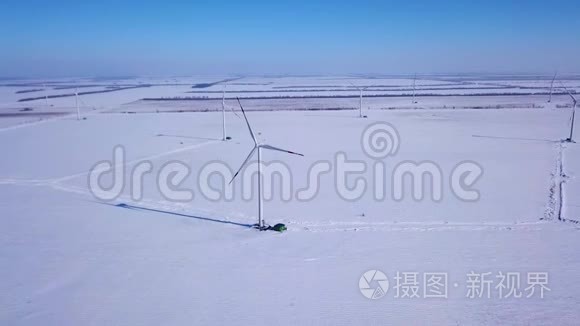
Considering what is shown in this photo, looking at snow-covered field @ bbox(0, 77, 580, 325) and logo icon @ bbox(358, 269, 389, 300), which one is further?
logo icon @ bbox(358, 269, 389, 300)

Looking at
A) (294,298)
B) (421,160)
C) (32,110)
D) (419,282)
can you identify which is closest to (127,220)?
(294,298)

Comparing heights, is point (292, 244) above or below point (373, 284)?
above

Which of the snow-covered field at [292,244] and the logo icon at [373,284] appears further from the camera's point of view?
the logo icon at [373,284]

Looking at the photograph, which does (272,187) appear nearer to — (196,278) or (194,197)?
(194,197)

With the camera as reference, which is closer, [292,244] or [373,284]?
[373,284]
